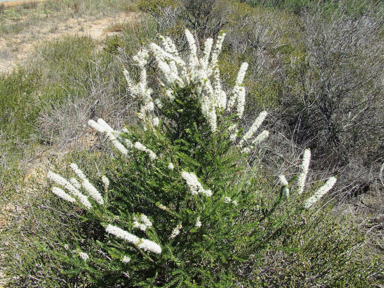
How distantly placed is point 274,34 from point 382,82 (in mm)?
4237

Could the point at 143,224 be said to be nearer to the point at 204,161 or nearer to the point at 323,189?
the point at 204,161

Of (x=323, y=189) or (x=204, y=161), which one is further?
(x=204, y=161)

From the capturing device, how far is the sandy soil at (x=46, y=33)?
9.48 meters

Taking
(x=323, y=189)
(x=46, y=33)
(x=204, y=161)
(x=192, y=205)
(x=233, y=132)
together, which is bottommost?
(x=192, y=205)

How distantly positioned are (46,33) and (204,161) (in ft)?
43.9

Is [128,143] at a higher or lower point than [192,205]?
higher

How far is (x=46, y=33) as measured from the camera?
11.9 metres

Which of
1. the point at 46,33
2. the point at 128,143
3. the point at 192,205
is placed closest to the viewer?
the point at 128,143

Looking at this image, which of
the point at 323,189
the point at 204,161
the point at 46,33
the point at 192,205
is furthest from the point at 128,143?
the point at 46,33

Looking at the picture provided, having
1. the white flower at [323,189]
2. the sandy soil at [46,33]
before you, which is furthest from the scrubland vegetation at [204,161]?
the sandy soil at [46,33]

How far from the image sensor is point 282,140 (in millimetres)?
4641

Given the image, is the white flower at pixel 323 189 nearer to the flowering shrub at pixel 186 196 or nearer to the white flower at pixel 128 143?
the flowering shrub at pixel 186 196

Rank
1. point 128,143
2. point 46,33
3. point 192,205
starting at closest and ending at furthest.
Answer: point 128,143 < point 192,205 < point 46,33

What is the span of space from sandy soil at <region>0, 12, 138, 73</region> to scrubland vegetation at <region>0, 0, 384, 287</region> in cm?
173
